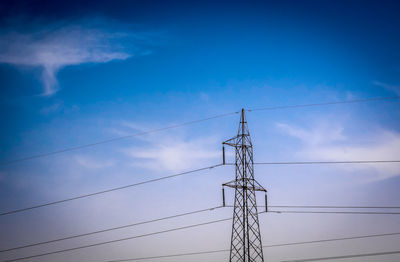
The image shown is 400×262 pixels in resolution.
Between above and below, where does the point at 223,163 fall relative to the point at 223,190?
above

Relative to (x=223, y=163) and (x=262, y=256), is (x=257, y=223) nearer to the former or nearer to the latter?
(x=262, y=256)

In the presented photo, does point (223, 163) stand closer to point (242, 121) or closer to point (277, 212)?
point (242, 121)

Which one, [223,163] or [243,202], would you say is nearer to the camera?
[243,202]

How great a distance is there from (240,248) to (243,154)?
722 cm

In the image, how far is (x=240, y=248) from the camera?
29.3 metres

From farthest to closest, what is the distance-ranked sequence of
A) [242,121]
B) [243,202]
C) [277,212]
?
[277,212] < [242,121] < [243,202]

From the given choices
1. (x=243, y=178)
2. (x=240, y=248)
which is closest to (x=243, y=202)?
(x=243, y=178)

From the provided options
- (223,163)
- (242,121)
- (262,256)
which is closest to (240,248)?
(262,256)

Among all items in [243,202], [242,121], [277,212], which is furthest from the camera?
[277,212]

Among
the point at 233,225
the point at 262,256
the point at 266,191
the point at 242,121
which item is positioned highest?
the point at 242,121

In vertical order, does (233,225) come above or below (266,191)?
below

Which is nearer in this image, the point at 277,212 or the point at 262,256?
the point at 262,256

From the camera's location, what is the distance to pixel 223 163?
31.1 metres

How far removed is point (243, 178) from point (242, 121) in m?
4.65
